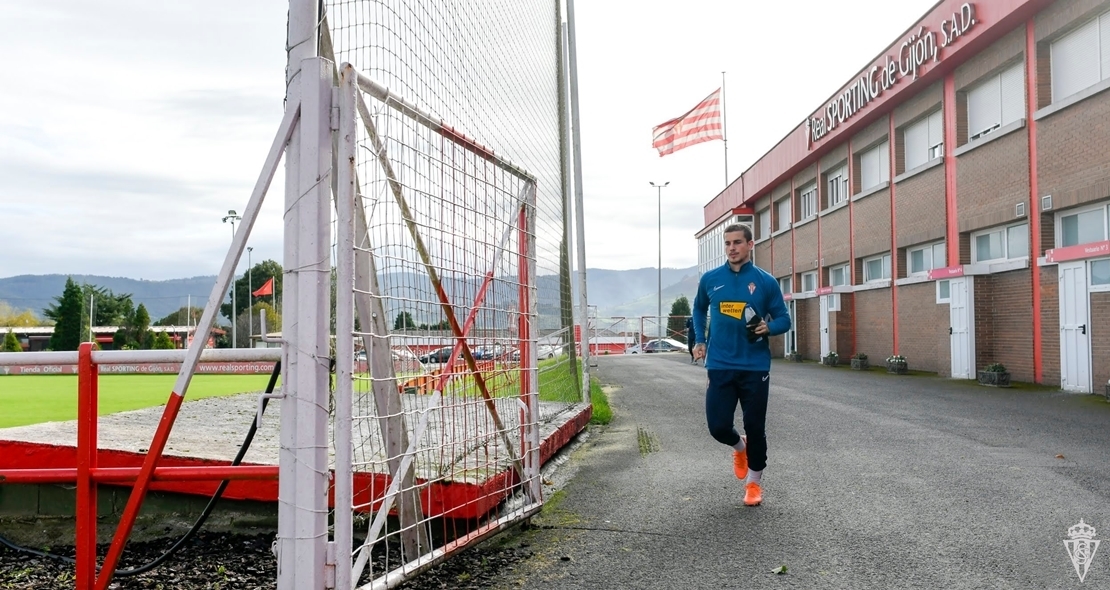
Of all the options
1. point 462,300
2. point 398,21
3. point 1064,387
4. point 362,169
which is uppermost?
point 398,21

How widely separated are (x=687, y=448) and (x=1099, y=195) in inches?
425

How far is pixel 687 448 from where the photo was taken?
894cm

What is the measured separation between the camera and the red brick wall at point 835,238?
1204 inches

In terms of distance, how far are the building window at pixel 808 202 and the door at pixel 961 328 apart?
13592mm

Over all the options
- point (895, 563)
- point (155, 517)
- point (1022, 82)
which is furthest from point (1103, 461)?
point (1022, 82)

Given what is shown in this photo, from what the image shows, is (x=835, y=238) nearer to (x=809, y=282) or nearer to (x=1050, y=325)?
(x=809, y=282)

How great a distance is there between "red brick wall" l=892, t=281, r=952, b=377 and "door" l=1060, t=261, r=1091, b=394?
4524mm

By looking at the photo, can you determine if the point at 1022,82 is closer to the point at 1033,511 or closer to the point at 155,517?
the point at 1033,511

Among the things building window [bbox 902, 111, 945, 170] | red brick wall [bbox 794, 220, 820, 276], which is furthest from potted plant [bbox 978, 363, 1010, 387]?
red brick wall [bbox 794, 220, 820, 276]

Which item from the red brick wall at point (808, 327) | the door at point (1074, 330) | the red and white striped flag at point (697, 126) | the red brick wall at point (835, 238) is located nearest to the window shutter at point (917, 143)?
the red brick wall at point (835, 238)

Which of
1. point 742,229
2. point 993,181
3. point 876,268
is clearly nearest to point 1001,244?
point 993,181

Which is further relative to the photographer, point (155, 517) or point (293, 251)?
point (155, 517)

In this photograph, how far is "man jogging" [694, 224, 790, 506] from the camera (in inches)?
248
